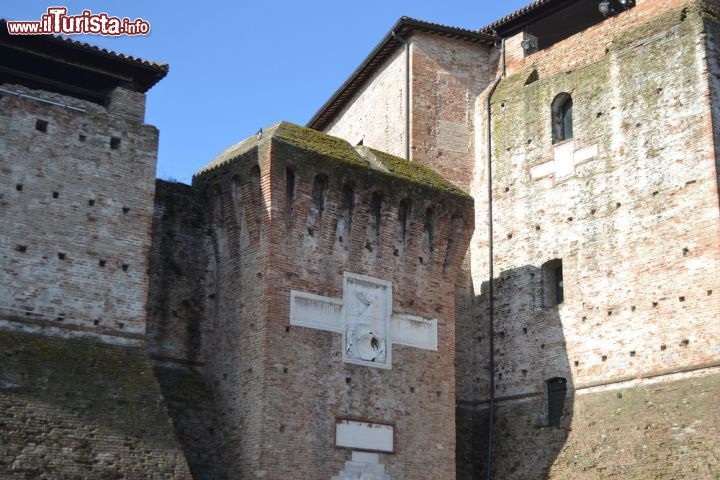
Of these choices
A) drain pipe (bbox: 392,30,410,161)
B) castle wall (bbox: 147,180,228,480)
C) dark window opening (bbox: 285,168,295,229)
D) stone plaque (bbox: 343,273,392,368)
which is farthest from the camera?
drain pipe (bbox: 392,30,410,161)

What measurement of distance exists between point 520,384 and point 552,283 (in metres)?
2.15

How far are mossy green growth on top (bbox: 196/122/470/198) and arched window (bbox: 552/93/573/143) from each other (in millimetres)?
3214

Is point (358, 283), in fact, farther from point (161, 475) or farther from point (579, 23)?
point (579, 23)

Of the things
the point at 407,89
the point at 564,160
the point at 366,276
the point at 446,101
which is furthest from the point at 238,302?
the point at 446,101

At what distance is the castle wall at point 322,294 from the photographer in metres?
17.2

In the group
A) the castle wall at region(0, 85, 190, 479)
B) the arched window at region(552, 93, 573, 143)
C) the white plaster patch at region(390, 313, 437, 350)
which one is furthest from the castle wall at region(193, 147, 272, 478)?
the arched window at region(552, 93, 573, 143)

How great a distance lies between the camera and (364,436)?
58.8 ft

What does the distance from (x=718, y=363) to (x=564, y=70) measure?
7915mm

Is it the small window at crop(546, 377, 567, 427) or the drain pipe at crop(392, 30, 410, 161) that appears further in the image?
the drain pipe at crop(392, 30, 410, 161)

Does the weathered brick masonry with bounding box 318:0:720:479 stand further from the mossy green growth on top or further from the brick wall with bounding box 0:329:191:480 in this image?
the brick wall with bounding box 0:329:191:480

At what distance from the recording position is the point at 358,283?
18828mm

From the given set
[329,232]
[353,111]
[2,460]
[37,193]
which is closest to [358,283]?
[329,232]

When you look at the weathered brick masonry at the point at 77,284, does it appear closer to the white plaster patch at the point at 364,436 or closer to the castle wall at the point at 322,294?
the castle wall at the point at 322,294

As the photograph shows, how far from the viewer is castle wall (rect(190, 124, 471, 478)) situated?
1723cm
